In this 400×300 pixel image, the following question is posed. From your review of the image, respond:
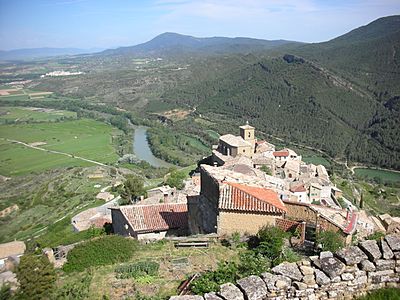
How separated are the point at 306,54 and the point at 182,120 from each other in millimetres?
81855

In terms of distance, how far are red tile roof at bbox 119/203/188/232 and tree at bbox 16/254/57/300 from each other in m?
6.29

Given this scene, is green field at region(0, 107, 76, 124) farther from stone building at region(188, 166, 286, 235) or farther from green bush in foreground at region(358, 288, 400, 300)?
green bush in foreground at region(358, 288, 400, 300)

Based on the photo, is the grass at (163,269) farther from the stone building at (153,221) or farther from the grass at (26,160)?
the grass at (26,160)

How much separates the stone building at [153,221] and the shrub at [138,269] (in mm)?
4938

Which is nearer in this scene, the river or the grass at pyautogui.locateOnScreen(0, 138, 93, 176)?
the grass at pyautogui.locateOnScreen(0, 138, 93, 176)

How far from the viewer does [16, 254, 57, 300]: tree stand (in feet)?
26.4

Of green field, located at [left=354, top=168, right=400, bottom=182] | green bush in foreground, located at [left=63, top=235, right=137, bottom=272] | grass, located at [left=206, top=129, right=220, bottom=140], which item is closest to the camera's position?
green bush in foreground, located at [left=63, top=235, right=137, bottom=272]

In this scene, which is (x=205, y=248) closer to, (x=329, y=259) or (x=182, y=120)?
(x=329, y=259)

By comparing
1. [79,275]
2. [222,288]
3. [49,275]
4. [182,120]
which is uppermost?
[222,288]

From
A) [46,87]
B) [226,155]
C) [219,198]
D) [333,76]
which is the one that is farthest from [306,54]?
[219,198]

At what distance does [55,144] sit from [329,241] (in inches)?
3399

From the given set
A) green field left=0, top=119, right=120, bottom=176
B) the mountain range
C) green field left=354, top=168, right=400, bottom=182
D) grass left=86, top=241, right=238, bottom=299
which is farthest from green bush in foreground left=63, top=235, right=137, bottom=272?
the mountain range

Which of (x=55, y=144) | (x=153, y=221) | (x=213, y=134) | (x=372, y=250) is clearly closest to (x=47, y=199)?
(x=55, y=144)

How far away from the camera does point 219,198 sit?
11336 mm
